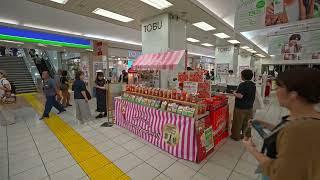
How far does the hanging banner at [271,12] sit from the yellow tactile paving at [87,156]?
3309 mm

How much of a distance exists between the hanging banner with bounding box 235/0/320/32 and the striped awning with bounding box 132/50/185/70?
4.37 ft

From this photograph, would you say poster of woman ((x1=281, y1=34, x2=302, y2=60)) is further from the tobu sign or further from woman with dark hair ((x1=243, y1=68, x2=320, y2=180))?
the tobu sign

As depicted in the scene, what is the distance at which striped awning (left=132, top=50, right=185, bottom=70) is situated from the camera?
3653mm

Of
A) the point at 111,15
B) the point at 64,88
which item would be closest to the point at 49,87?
the point at 64,88

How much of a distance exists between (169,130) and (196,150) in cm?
64

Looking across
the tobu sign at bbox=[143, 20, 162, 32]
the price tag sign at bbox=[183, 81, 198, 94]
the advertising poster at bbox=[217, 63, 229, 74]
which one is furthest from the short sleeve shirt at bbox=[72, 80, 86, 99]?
the advertising poster at bbox=[217, 63, 229, 74]

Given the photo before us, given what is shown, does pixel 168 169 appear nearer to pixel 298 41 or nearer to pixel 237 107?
pixel 237 107

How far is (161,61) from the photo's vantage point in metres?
3.97

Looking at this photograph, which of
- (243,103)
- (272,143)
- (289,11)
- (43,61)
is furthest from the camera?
(43,61)

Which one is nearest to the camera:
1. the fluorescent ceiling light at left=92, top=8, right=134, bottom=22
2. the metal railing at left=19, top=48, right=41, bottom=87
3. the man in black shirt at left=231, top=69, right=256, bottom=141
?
the man in black shirt at left=231, top=69, right=256, bottom=141

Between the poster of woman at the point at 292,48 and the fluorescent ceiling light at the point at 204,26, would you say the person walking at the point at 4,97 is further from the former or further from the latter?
the poster of woman at the point at 292,48

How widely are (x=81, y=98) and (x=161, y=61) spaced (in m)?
2.71

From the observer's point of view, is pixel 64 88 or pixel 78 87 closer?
pixel 78 87

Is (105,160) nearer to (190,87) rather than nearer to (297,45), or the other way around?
(190,87)
